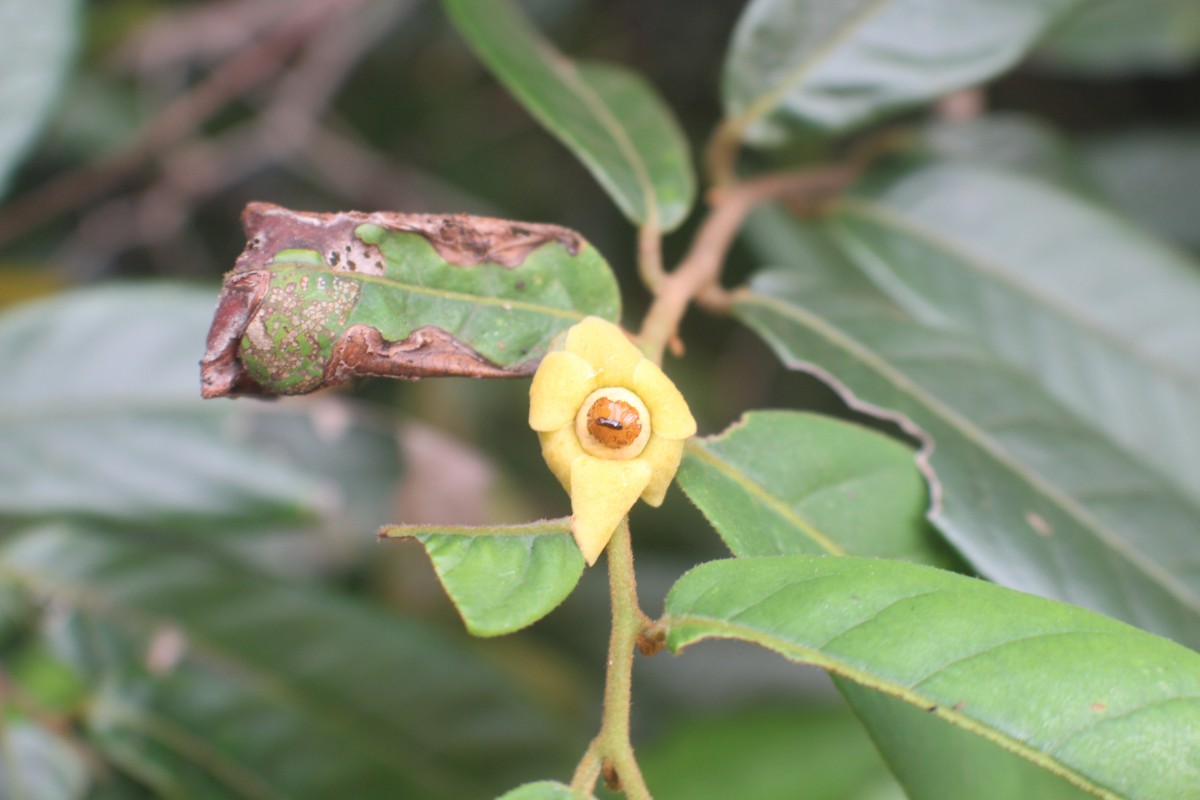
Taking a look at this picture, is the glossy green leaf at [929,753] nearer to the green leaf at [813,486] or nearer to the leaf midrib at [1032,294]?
the green leaf at [813,486]

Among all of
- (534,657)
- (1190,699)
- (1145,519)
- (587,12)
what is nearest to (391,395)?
(534,657)

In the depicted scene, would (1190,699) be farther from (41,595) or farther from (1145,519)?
(41,595)

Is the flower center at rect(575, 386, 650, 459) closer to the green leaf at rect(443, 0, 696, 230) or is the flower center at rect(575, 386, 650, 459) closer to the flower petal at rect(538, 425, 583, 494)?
the flower petal at rect(538, 425, 583, 494)

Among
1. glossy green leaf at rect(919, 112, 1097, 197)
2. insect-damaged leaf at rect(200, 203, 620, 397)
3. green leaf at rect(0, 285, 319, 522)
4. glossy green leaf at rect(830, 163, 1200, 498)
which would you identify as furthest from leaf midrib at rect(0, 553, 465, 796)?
glossy green leaf at rect(919, 112, 1097, 197)

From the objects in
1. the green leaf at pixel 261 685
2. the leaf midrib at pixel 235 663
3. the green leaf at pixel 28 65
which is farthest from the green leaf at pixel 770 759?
the green leaf at pixel 28 65

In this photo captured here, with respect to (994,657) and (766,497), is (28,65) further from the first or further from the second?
(994,657)
